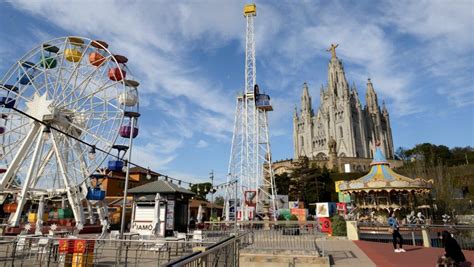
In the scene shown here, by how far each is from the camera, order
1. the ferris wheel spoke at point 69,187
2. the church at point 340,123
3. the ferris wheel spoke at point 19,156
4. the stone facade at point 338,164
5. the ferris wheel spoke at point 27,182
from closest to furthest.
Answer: the ferris wheel spoke at point 27,182 < the ferris wheel spoke at point 19,156 < the ferris wheel spoke at point 69,187 < the stone facade at point 338,164 < the church at point 340,123

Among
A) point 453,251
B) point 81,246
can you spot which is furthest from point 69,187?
point 453,251

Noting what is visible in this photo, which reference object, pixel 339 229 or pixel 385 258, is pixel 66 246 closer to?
pixel 385 258

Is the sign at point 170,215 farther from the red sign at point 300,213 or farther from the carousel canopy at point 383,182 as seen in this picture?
the red sign at point 300,213

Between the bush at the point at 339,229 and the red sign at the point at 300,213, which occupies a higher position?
the red sign at the point at 300,213

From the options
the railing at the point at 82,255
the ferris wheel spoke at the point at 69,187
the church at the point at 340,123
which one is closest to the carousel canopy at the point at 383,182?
the railing at the point at 82,255

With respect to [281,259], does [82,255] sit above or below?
above

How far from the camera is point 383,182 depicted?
85.5 feet

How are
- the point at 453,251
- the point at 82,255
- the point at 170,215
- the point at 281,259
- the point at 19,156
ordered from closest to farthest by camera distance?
the point at 453,251 → the point at 82,255 → the point at 281,259 → the point at 170,215 → the point at 19,156

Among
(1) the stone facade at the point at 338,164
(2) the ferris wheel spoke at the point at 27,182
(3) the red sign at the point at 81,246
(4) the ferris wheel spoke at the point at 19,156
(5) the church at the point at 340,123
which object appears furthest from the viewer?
(5) the church at the point at 340,123

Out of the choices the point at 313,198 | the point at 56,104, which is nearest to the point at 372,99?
the point at 313,198

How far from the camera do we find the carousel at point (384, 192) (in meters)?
25.9

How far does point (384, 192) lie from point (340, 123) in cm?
7794

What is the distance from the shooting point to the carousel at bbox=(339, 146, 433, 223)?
84.9 feet

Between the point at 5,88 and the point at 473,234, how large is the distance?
37015mm
